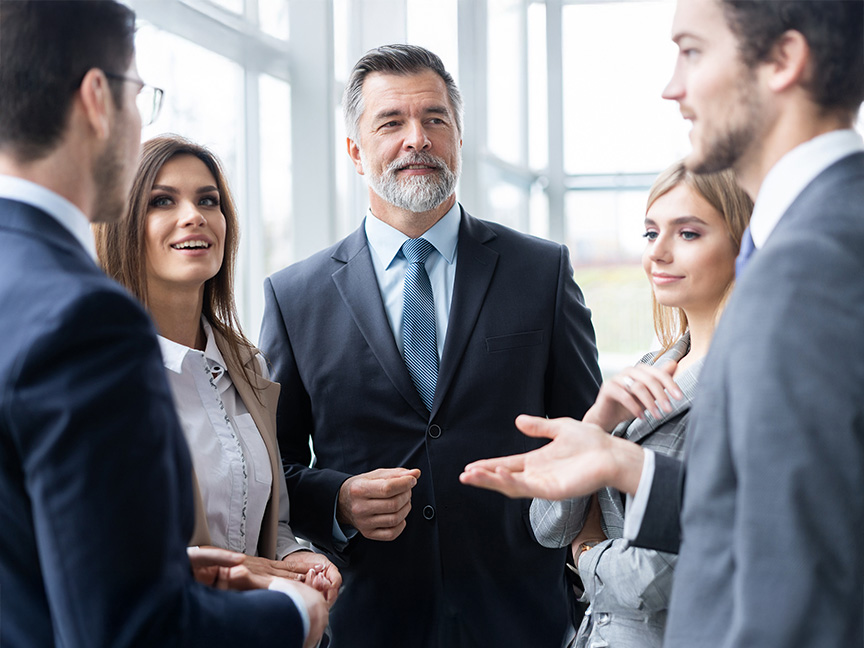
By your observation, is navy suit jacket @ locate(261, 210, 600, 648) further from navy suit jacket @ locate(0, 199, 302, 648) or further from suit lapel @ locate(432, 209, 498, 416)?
navy suit jacket @ locate(0, 199, 302, 648)

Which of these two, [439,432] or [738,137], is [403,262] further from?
[738,137]

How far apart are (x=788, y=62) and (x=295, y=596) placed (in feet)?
3.31

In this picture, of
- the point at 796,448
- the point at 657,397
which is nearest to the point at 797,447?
the point at 796,448

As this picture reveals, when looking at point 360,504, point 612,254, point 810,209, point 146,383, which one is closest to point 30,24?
point 146,383

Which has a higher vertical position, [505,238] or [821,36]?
[821,36]

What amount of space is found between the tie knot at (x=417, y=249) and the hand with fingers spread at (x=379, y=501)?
2.09 feet

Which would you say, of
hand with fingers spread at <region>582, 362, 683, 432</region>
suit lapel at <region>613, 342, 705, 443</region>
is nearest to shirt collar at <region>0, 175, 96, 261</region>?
hand with fingers spread at <region>582, 362, 683, 432</region>

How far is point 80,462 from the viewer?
0.96 metres

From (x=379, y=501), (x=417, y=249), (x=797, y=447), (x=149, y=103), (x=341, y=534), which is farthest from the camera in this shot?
(x=417, y=249)

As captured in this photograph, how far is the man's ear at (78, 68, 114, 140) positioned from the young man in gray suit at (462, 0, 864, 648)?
78 cm

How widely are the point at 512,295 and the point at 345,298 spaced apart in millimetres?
461

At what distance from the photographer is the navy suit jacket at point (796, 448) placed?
905 mm

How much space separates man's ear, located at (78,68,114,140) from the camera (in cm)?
112

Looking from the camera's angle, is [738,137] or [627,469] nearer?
→ [738,137]
